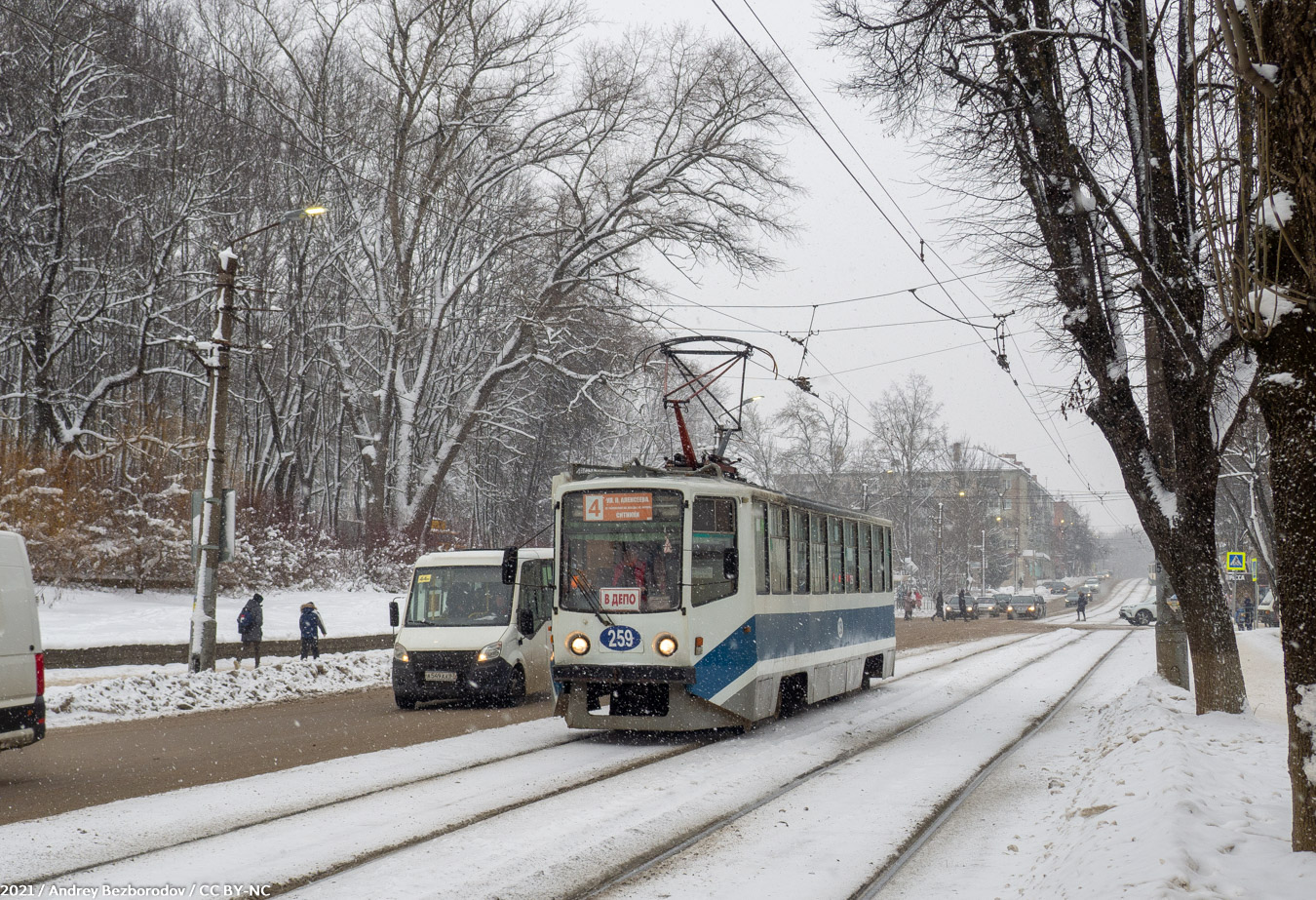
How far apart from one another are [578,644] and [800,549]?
12.3 feet

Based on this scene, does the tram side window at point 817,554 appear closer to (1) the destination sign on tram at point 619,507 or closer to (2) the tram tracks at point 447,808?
(2) the tram tracks at point 447,808

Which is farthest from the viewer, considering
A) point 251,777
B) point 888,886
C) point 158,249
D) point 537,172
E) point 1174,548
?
point 537,172

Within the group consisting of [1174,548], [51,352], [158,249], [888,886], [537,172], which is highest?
[537,172]

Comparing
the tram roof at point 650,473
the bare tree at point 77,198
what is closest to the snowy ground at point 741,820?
the tram roof at point 650,473

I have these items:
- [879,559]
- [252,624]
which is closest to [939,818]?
[879,559]

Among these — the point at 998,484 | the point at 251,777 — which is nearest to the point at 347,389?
the point at 251,777

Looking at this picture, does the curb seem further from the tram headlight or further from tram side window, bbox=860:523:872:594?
tram side window, bbox=860:523:872:594

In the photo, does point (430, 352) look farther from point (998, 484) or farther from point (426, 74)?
point (998, 484)

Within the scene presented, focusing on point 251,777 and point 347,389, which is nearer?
point 251,777

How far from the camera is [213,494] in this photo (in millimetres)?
19188

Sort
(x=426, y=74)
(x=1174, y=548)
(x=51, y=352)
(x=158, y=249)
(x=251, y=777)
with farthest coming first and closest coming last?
(x=426, y=74)
(x=158, y=249)
(x=51, y=352)
(x=1174, y=548)
(x=251, y=777)

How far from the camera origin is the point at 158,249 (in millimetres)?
30484

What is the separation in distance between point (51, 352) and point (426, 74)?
13996mm

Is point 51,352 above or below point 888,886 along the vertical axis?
above
